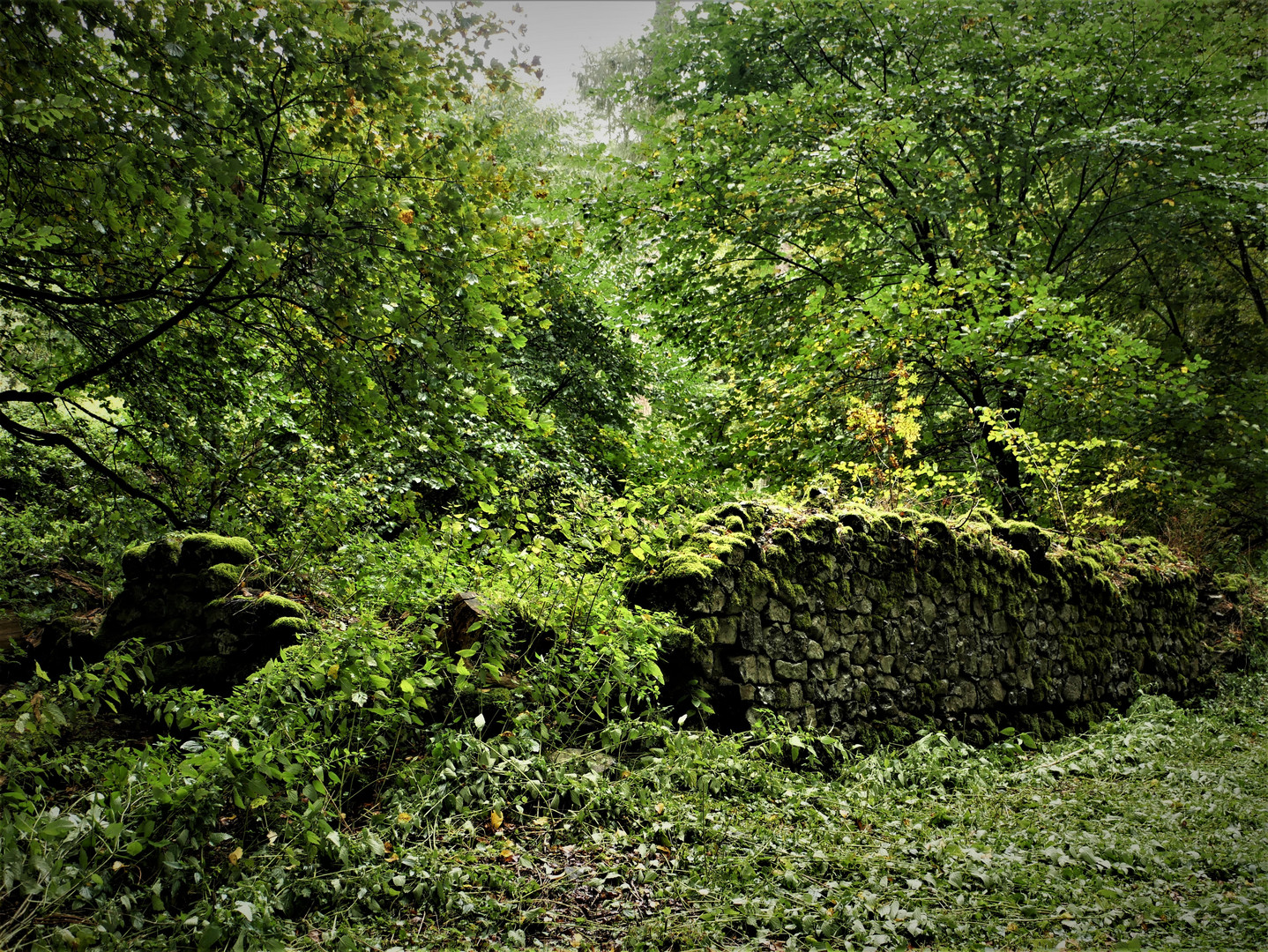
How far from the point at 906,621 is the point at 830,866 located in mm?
3225

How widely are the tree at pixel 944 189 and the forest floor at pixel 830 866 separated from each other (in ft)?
15.6

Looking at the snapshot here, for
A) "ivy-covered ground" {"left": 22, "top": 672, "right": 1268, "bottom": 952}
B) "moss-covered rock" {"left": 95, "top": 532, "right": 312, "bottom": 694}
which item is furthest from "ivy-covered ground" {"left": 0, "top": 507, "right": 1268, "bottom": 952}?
"moss-covered rock" {"left": 95, "top": 532, "right": 312, "bottom": 694}

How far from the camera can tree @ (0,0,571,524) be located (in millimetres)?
2887

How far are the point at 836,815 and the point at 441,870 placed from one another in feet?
7.23

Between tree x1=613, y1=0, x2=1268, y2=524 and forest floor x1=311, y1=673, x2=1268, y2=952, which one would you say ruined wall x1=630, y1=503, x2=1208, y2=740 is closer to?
forest floor x1=311, y1=673, x2=1268, y2=952

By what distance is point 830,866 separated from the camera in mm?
3287

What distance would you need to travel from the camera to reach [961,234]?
9891 millimetres

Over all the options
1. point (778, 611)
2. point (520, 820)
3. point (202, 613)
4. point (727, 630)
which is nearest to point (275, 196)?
point (202, 613)

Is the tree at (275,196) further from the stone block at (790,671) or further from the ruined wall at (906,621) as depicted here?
the stone block at (790,671)

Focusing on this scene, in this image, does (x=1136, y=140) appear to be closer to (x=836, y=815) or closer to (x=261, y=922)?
(x=836, y=815)

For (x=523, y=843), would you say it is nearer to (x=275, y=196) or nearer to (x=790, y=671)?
(x=790, y=671)

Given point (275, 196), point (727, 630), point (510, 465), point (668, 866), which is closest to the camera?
point (668, 866)

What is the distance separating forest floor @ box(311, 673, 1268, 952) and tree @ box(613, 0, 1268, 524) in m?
4.75

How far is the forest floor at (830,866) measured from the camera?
2.68 m
